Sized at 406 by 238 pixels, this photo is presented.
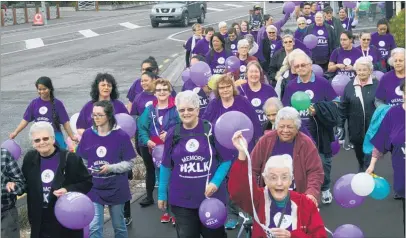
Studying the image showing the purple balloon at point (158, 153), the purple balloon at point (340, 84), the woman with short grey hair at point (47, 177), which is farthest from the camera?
the purple balloon at point (340, 84)

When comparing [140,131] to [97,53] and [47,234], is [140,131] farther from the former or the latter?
[97,53]

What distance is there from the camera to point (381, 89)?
27.5 feet

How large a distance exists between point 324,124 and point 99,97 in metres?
2.56

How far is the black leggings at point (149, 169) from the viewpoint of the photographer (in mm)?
8938

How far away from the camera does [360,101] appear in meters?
9.23

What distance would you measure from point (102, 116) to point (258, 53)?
8.33 meters

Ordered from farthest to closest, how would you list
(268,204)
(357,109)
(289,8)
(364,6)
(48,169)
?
1. (364,6)
2. (289,8)
3. (357,109)
4. (48,169)
5. (268,204)

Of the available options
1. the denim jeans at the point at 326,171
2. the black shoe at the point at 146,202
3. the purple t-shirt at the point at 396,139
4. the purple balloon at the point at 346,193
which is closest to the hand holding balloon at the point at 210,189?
the purple balloon at the point at 346,193

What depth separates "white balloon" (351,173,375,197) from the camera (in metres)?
6.18

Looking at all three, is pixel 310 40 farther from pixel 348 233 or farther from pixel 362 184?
pixel 348 233

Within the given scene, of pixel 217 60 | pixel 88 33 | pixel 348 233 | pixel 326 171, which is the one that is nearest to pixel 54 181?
pixel 348 233

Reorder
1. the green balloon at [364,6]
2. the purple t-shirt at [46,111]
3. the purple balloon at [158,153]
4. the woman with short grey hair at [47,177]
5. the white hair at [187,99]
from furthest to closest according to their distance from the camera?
the green balloon at [364,6]
the purple t-shirt at [46,111]
the purple balloon at [158,153]
the white hair at [187,99]
the woman with short grey hair at [47,177]

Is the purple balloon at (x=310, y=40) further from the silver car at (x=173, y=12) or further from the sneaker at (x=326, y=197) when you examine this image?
the silver car at (x=173, y=12)

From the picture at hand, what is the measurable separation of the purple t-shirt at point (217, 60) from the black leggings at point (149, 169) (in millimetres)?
3813
